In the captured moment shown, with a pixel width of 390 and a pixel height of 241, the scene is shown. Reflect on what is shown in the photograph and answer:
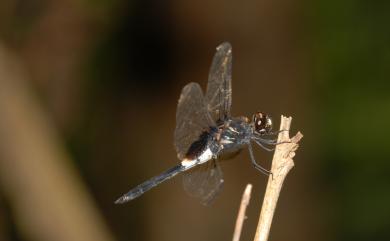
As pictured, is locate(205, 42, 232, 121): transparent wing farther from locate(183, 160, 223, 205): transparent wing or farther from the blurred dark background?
the blurred dark background

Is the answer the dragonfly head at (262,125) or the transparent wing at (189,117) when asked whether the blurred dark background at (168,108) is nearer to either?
the transparent wing at (189,117)

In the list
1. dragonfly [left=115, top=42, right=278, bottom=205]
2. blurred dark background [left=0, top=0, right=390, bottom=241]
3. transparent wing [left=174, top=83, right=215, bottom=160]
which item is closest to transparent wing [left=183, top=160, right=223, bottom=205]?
dragonfly [left=115, top=42, right=278, bottom=205]

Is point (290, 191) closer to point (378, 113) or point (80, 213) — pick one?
point (378, 113)

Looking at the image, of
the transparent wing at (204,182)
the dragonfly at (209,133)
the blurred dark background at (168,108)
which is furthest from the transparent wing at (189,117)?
the blurred dark background at (168,108)

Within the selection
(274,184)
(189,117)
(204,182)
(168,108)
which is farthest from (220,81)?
(168,108)

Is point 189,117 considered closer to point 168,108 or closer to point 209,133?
point 209,133

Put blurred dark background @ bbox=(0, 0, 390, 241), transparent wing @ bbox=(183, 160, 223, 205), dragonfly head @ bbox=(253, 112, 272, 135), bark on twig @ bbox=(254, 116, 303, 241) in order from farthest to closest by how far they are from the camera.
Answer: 1. blurred dark background @ bbox=(0, 0, 390, 241)
2. dragonfly head @ bbox=(253, 112, 272, 135)
3. transparent wing @ bbox=(183, 160, 223, 205)
4. bark on twig @ bbox=(254, 116, 303, 241)

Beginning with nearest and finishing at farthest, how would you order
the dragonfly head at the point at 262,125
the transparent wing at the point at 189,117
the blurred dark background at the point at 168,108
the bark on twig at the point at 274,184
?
the bark on twig at the point at 274,184 < the transparent wing at the point at 189,117 < the dragonfly head at the point at 262,125 < the blurred dark background at the point at 168,108
